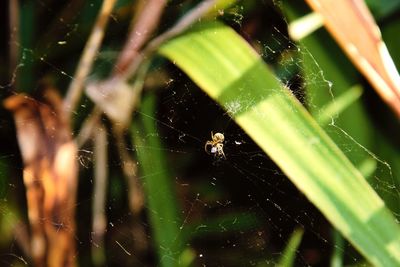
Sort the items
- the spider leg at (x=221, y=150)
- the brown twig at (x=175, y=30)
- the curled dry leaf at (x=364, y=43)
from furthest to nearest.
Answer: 1. the spider leg at (x=221, y=150)
2. the brown twig at (x=175, y=30)
3. the curled dry leaf at (x=364, y=43)

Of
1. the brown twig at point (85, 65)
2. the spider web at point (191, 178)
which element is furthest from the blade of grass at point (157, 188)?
the brown twig at point (85, 65)

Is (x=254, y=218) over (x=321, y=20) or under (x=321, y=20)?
under

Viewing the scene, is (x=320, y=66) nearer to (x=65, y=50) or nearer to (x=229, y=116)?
(x=229, y=116)

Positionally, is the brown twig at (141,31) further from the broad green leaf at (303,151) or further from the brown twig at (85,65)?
the broad green leaf at (303,151)

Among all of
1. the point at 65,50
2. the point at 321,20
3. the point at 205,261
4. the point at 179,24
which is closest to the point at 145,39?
the point at 179,24

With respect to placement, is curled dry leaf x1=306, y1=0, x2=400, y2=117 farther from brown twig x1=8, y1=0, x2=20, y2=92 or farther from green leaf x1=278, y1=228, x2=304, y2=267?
brown twig x1=8, y1=0, x2=20, y2=92

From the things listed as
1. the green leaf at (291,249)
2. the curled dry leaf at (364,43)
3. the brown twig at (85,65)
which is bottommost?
the green leaf at (291,249)
